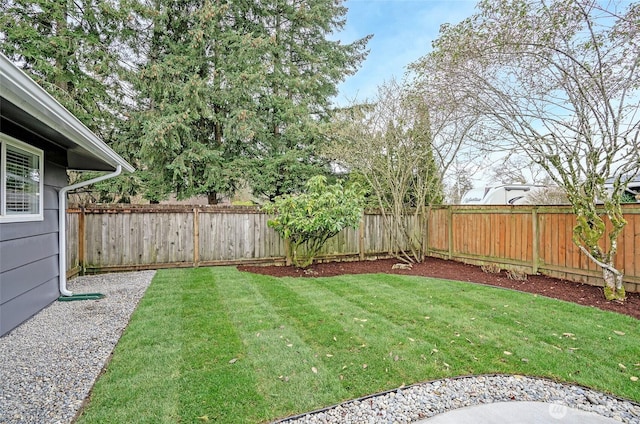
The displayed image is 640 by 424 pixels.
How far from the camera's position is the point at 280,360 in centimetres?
283

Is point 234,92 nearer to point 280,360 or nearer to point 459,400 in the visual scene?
point 280,360

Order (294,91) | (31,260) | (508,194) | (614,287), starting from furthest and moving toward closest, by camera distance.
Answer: (294,91)
(508,194)
(614,287)
(31,260)

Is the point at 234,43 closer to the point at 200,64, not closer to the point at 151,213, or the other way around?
the point at 200,64

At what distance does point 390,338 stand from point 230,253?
16.6 feet

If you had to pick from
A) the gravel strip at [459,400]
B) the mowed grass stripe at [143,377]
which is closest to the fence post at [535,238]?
the gravel strip at [459,400]

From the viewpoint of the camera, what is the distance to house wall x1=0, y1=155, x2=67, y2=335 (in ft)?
11.2

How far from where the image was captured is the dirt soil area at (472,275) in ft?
15.1

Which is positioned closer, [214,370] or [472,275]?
[214,370]

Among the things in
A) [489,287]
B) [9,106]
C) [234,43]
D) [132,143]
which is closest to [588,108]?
[489,287]

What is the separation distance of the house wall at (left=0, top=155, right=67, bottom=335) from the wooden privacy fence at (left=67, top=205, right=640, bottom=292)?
1250 mm

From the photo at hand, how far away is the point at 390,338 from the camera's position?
3.30 meters

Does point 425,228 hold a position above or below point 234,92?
below

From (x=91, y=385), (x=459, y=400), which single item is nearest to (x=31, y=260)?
(x=91, y=385)

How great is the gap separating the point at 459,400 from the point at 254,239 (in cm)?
599
